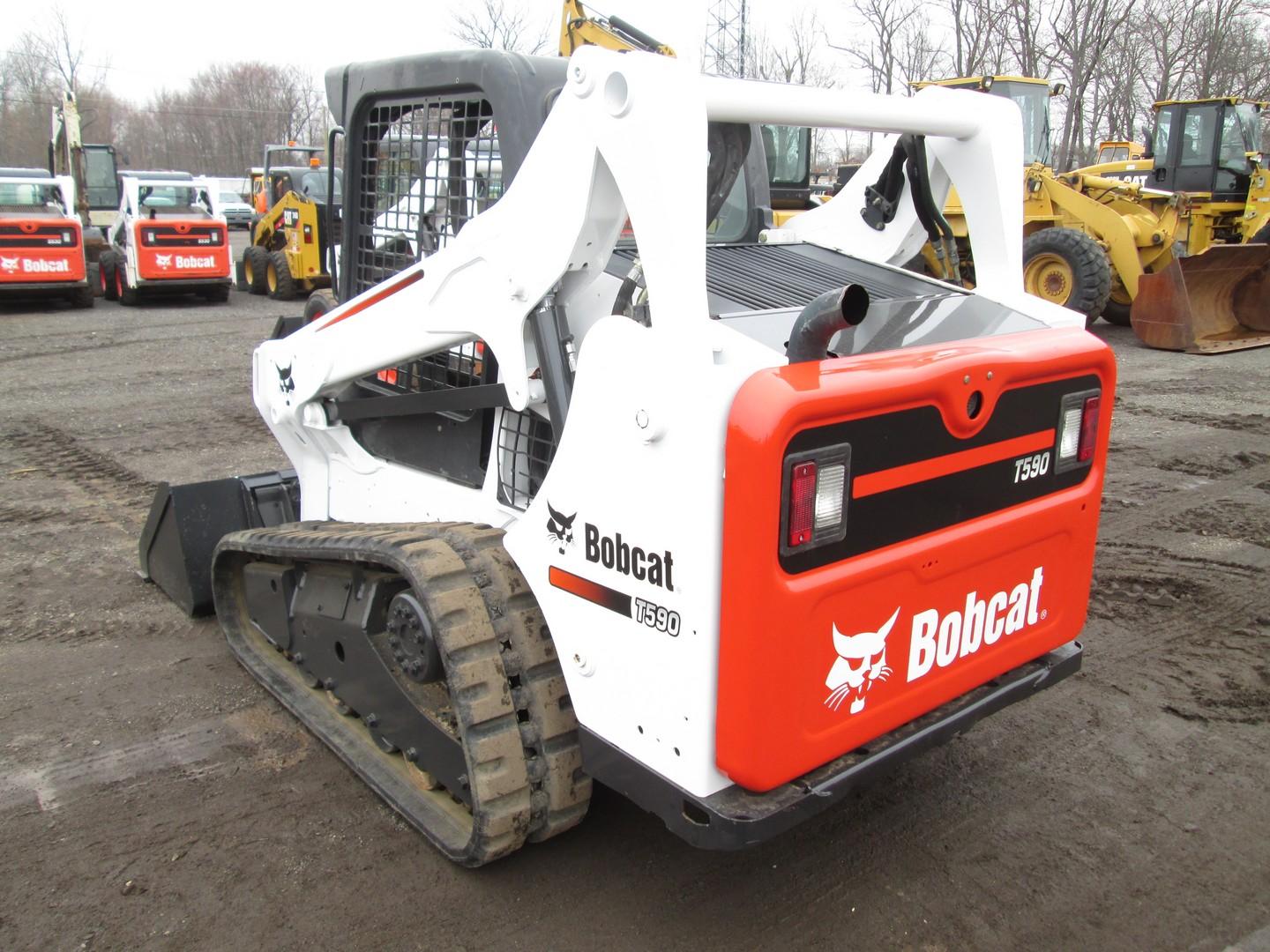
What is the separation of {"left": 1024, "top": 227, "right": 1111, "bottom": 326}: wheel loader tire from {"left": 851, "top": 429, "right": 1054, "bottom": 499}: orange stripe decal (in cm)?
964

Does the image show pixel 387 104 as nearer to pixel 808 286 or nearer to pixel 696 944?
pixel 808 286

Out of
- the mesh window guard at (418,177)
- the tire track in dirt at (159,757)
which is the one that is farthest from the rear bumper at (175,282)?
the tire track in dirt at (159,757)

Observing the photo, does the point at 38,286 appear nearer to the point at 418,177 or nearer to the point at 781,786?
the point at 418,177

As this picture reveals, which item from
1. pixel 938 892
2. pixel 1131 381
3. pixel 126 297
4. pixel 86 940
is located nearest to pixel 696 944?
pixel 938 892

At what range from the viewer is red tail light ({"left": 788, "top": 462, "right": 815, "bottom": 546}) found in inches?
81.6

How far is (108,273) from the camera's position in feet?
54.9

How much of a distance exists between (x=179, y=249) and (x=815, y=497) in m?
15.8

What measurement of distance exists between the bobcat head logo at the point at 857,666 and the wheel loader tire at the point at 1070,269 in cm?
1015

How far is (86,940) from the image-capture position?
2525 mm

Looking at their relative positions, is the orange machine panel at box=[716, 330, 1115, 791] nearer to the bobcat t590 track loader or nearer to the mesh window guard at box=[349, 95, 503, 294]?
the bobcat t590 track loader

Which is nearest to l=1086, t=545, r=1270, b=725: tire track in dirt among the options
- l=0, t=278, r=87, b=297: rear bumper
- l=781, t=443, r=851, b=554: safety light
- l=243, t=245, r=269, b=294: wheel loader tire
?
l=781, t=443, r=851, b=554: safety light

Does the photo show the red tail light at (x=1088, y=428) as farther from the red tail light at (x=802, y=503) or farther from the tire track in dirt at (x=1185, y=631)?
the tire track in dirt at (x=1185, y=631)

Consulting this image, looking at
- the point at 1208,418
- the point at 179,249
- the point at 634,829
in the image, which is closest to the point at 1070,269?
the point at 1208,418

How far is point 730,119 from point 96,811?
256 cm
